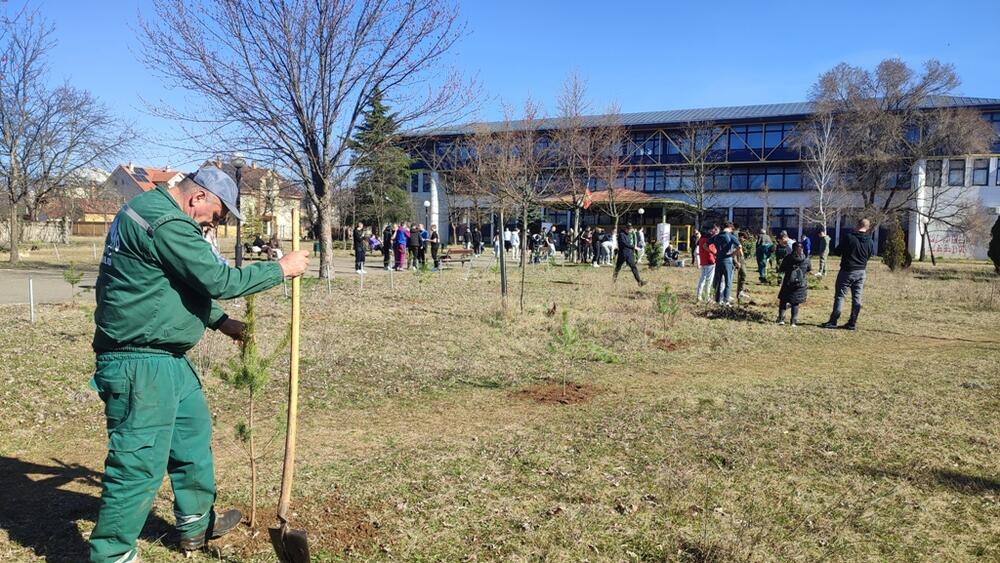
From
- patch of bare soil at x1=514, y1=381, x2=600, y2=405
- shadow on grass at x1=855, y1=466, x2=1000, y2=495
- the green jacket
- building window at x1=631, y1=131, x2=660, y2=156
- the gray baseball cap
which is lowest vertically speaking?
patch of bare soil at x1=514, y1=381, x2=600, y2=405

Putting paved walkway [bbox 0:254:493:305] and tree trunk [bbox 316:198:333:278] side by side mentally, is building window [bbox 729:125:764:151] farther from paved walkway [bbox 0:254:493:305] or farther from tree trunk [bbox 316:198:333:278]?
tree trunk [bbox 316:198:333:278]

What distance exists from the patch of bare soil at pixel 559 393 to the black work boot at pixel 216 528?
3.81 meters

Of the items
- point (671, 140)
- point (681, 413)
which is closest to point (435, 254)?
point (681, 413)

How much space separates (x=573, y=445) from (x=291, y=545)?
110 inches

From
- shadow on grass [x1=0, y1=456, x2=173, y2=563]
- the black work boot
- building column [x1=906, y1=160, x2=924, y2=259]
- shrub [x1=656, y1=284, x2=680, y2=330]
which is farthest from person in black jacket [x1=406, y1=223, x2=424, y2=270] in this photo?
building column [x1=906, y1=160, x2=924, y2=259]

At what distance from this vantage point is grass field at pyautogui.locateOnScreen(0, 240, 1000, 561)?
373 cm

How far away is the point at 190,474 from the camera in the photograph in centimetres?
332

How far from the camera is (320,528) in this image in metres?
3.75

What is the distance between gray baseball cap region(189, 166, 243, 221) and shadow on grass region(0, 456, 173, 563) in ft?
5.82

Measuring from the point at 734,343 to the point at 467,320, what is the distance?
426 centimetres

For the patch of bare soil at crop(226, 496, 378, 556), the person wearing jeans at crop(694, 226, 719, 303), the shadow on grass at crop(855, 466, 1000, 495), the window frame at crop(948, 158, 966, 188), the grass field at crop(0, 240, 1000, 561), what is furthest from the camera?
the window frame at crop(948, 158, 966, 188)

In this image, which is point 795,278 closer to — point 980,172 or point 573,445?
point 573,445

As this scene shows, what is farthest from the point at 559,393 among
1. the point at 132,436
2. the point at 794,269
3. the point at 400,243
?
the point at 400,243

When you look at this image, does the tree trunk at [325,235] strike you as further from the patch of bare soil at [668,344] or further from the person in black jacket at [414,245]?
the patch of bare soil at [668,344]
